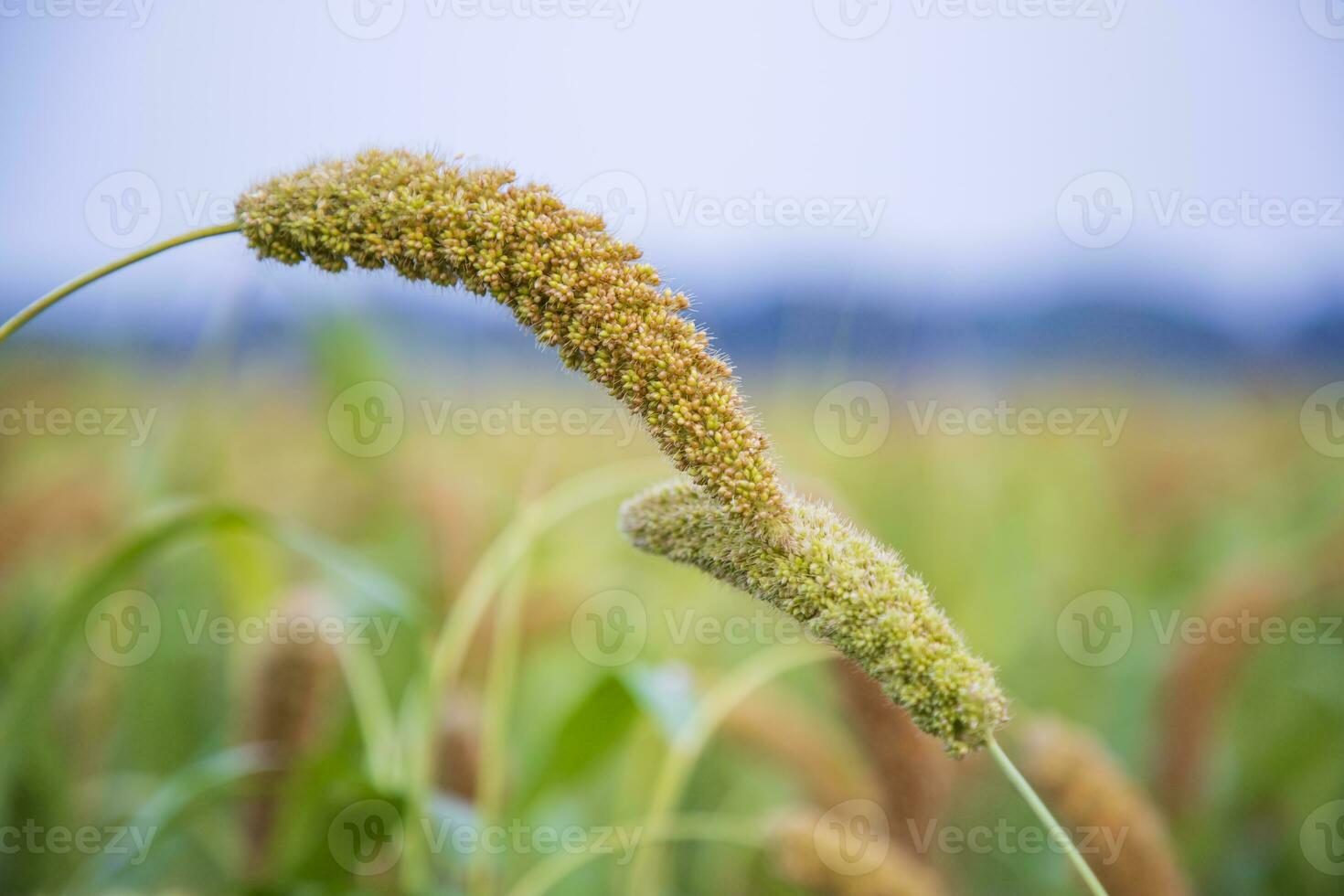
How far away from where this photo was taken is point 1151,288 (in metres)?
7.59

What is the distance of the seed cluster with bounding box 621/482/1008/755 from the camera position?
1354 millimetres

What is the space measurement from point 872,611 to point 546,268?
76 centimetres

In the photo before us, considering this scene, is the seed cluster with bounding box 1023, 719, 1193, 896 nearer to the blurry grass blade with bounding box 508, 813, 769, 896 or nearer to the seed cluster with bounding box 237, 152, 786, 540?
the blurry grass blade with bounding box 508, 813, 769, 896

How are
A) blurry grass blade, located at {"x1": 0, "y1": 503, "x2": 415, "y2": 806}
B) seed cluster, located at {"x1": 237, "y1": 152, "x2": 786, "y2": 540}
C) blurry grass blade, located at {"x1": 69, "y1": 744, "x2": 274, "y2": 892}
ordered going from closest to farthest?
1. seed cluster, located at {"x1": 237, "y1": 152, "x2": 786, "y2": 540}
2. blurry grass blade, located at {"x1": 0, "y1": 503, "x2": 415, "y2": 806}
3. blurry grass blade, located at {"x1": 69, "y1": 744, "x2": 274, "y2": 892}

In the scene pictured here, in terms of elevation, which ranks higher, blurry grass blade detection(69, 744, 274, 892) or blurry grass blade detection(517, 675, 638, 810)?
blurry grass blade detection(517, 675, 638, 810)

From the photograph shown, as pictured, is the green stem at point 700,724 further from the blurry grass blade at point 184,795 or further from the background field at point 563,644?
the blurry grass blade at point 184,795

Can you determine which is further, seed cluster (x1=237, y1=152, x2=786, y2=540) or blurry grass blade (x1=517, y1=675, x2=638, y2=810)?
blurry grass blade (x1=517, y1=675, x2=638, y2=810)

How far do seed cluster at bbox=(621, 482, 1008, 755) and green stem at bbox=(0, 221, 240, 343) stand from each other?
2.92 feet

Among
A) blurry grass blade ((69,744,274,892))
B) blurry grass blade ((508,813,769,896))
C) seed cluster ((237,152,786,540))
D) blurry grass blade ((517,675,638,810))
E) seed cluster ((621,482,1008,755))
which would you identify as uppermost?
seed cluster ((237,152,786,540))

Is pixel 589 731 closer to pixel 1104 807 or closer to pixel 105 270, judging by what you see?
pixel 1104 807

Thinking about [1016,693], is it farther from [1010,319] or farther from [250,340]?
[250,340]

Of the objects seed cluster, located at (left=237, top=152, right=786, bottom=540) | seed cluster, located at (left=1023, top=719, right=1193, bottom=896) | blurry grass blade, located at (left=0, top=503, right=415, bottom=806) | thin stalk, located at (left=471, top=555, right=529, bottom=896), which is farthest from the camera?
seed cluster, located at (left=1023, top=719, right=1193, bottom=896)

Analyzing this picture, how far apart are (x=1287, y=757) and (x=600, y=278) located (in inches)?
189

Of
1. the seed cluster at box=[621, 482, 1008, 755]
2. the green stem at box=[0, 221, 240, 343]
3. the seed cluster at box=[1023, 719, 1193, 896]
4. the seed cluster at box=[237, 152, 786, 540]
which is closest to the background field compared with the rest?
the seed cluster at box=[1023, 719, 1193, 896]
